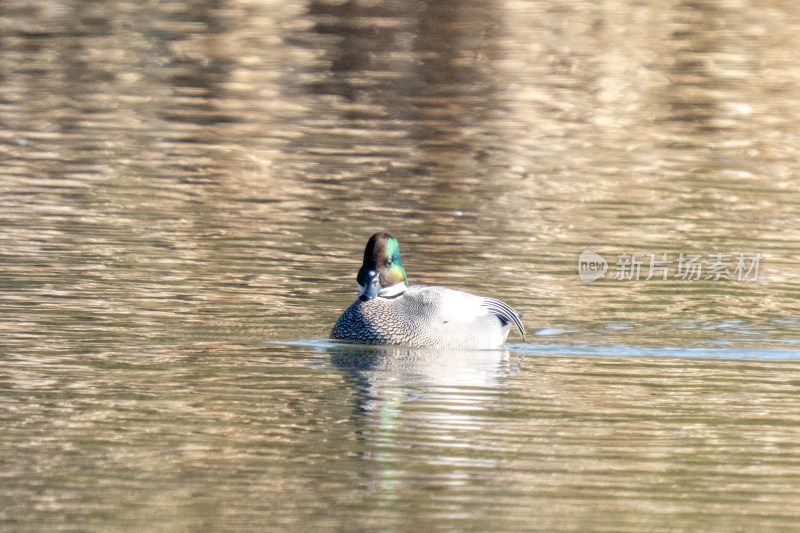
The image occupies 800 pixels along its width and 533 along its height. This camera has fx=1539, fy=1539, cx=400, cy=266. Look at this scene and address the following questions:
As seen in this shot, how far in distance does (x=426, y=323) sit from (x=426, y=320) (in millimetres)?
23

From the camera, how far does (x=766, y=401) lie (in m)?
9.77

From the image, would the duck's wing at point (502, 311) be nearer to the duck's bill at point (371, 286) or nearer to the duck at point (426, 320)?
the duck at point (426, 320)

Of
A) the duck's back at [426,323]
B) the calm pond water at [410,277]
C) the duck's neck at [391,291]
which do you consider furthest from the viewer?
the duck's neck at [391,291]

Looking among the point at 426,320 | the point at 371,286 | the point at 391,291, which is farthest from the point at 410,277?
the point at 426,320

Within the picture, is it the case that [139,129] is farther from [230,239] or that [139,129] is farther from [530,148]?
[230,239]

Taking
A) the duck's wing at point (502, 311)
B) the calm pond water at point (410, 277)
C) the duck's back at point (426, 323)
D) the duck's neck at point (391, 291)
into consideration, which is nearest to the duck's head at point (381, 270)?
the duck's neck at point (391, 291)

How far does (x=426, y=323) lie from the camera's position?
11.3m

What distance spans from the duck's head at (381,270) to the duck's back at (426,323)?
0.52 ft

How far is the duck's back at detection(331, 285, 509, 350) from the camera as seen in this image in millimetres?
11281

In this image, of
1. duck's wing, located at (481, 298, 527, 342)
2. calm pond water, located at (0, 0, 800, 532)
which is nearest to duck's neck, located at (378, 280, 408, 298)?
calm pond water, located at (0, 0, 800, 532)

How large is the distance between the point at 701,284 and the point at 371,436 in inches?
222

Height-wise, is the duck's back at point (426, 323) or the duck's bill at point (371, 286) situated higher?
the duck's bill at point (371, 286)

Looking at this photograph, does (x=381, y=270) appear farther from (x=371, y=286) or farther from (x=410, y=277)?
(x=410, y=277)

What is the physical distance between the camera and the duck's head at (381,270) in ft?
37.5
